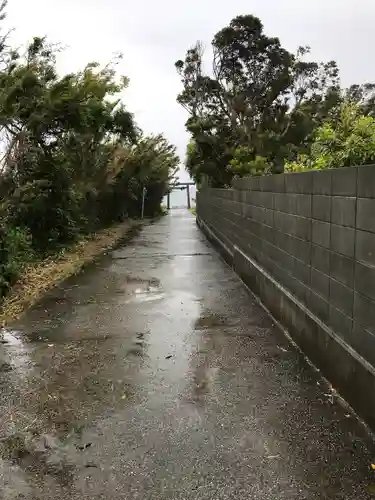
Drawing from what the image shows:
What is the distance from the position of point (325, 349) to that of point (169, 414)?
4.27ft

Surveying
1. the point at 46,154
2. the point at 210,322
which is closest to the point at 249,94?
the point at 46,154

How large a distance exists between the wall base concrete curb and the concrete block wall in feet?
0.21

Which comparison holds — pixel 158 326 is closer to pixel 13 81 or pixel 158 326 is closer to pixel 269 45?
pixel 13 81

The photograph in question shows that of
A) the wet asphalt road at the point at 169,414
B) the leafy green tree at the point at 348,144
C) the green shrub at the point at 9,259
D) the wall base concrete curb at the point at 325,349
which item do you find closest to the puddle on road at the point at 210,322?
the wet asphalt road at the point at 169,414

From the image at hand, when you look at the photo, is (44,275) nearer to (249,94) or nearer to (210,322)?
(210,322)

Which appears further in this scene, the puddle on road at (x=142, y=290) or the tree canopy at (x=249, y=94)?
the tree canopy at (x=249, y=94)

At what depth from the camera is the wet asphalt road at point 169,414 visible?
2.56 meters

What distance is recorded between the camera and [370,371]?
2973 millimetres

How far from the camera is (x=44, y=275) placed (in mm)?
8289

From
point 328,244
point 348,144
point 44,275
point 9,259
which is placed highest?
point 348,144

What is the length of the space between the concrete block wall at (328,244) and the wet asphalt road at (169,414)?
0.55 meters

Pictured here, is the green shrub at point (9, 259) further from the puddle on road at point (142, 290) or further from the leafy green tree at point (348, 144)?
the leafy green tree at point (348, 144)

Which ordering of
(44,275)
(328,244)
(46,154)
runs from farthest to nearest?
(46,154), (44,275), (328,244)

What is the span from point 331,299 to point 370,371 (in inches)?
32.2
